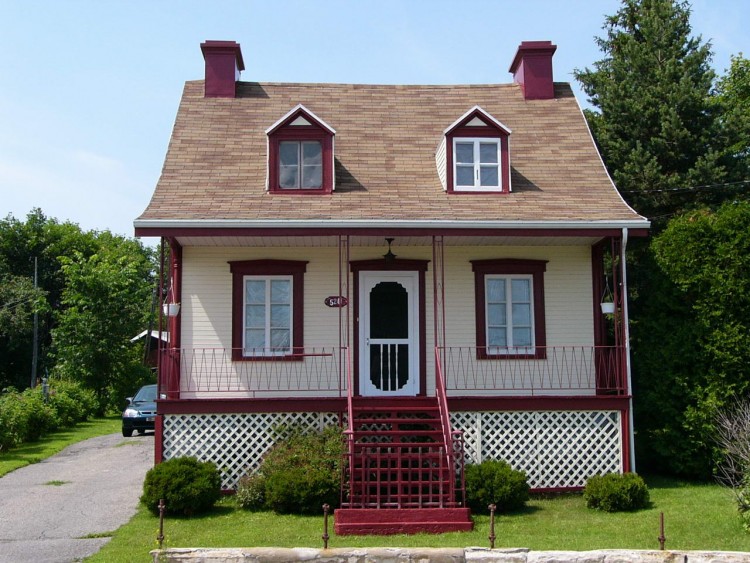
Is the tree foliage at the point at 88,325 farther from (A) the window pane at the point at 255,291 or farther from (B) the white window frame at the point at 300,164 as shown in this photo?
(B) the white window frame at the point at 300,164

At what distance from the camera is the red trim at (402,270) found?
48.1 feet

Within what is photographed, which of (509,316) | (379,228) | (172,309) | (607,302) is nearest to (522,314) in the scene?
(509,316)

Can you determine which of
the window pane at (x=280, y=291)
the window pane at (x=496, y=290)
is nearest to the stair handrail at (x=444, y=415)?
the window pane at (x=496, y=290)

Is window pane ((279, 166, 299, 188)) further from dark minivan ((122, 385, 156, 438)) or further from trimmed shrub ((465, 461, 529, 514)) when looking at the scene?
dark minivan ((122, 385, 156, 438))

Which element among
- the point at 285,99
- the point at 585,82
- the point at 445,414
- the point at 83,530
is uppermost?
the point at 585,82

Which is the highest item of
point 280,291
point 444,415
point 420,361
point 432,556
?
point 280,291

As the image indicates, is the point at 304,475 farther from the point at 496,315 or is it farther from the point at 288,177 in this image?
the point at 288,177

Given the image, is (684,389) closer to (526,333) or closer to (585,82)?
(526,333)

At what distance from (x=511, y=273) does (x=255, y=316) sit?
15.5ft

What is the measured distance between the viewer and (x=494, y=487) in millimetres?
11969

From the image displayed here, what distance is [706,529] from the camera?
10.5 metres

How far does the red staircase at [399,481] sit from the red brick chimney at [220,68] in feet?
26.2

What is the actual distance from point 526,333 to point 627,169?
6779 mm

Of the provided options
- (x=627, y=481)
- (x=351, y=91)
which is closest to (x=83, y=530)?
(x=627, y=481)
